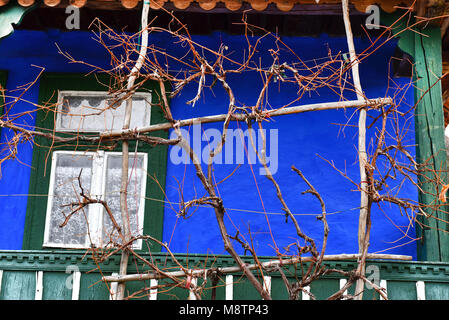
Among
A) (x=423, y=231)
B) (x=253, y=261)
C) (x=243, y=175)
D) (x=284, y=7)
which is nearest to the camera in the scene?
(x=253, y=261)

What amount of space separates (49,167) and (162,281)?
2.17m

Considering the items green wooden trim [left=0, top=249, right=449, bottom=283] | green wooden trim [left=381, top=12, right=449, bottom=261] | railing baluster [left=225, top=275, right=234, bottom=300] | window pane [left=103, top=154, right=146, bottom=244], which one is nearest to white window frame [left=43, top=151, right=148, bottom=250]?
window pane [left=103, top=154, right=146, bottom=244]

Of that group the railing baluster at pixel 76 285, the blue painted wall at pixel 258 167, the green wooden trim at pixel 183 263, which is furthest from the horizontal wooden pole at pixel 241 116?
the blue painted wall at pixel 258 167

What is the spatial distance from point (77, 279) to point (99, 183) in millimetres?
1578

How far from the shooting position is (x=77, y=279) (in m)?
5.74

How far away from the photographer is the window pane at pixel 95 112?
7387 mm

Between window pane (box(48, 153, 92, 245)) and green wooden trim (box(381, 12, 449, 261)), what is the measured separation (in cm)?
316

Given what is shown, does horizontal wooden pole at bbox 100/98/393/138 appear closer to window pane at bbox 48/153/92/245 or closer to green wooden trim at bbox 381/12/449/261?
green wooden trim at bbox 381/12/449/261

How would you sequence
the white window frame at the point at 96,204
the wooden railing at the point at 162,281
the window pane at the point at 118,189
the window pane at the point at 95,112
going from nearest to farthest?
the wooden railing at the point at 162,281, the white window frame at the point at 96,204, the window pane at the point at 118,189, the window pane at the point at 95,112

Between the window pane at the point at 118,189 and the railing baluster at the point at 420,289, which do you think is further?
the window pane at the point at 118,189

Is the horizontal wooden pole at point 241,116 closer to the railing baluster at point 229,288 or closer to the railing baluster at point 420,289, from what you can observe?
the railing baluster at point 229,288

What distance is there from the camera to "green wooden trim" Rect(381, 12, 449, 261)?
612 centimetres
